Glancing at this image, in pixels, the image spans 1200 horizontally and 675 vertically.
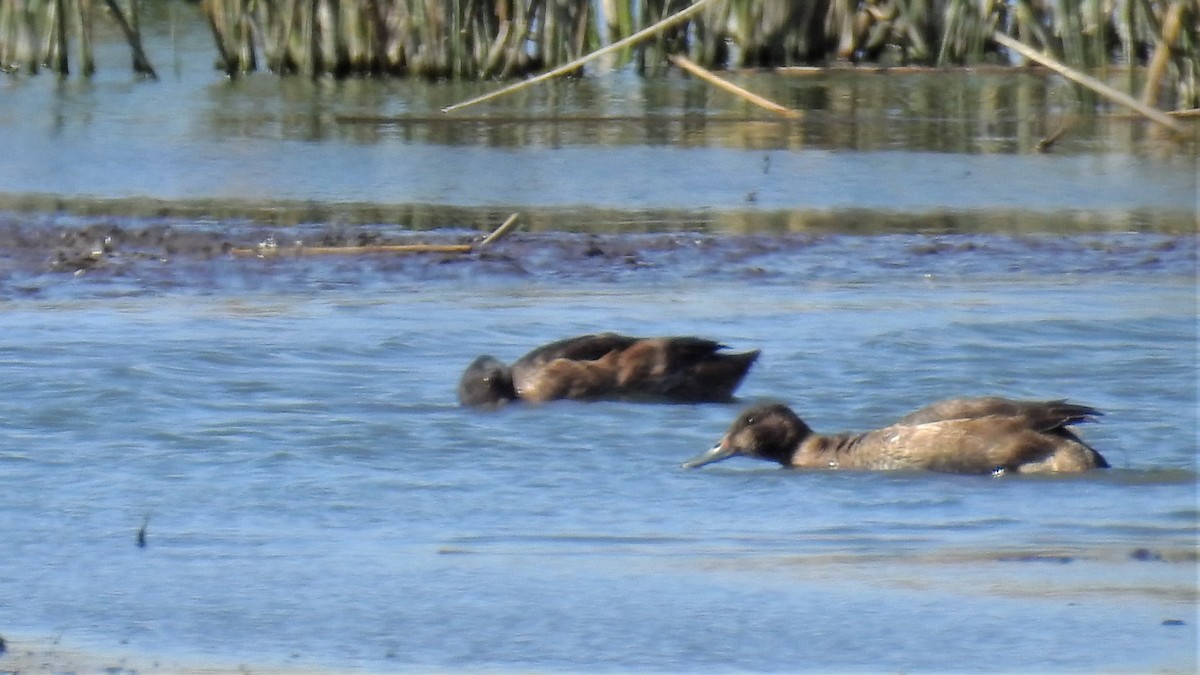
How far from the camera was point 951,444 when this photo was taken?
641 cm

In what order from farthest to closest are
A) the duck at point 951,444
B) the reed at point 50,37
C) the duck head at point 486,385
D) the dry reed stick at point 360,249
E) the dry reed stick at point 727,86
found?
1. the reed at point 50,37
2. the dry reed stick at point 727,86
3. the dry reed stick at point 360,249
4. the duck head at point 486,385
5. the duck at point 951,444

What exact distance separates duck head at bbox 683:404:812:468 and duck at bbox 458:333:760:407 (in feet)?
2.85

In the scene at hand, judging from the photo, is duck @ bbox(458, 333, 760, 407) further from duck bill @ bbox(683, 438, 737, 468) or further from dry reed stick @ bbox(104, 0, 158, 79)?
dry reed stick @ bbox(104, 0, 158, 79)

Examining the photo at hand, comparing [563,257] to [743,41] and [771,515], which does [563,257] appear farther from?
[743,41]

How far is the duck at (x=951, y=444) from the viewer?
20.8 ft

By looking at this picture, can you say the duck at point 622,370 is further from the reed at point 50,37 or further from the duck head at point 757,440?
the reed at point 50,37

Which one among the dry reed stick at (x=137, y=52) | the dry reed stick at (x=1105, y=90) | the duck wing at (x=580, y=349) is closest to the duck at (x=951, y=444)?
the duck wing at (x=580, y=349)

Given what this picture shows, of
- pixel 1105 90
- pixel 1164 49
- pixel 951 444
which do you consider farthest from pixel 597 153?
pixel 951 444

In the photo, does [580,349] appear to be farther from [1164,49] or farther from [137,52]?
[137,52]

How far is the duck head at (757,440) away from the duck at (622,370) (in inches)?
34.2

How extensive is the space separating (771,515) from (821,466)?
0.68 m

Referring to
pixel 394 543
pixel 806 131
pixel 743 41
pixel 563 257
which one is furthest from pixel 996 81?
pixel 394 543

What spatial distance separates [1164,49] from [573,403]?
538cm

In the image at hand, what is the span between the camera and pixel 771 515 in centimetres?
584
